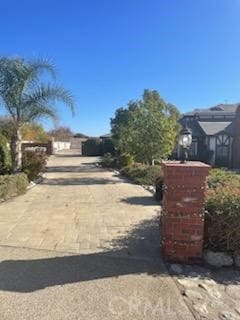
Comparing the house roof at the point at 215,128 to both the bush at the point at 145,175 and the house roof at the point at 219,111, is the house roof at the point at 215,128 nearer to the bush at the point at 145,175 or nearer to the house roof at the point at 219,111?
the house roof at the point at 219,111

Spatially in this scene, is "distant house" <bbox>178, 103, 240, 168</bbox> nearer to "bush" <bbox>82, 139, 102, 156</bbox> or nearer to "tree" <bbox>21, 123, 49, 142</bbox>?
"bush" <bbox>82, 139, 102, 156</bbox>

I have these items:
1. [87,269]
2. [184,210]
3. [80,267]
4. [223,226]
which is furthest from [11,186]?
[223,226]

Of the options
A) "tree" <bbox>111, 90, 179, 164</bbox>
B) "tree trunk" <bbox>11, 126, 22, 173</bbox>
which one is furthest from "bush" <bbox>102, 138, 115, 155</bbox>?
"tree trunk" <bbox>11, 126, 22, 173</bbox>

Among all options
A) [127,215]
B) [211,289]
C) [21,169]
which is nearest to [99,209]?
[127,215]

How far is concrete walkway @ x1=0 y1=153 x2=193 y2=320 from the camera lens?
3564mm

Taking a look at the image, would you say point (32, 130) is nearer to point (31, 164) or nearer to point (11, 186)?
point (31, 164)

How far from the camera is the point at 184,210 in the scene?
4.87 meters

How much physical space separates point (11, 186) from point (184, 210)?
23.9ft

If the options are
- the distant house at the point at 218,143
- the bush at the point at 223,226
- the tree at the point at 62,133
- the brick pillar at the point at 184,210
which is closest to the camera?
the brick pillar at the point at 184,210

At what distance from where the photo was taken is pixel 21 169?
560 inches

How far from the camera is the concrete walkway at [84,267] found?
3.56 metres

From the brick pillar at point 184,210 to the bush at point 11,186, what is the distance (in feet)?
20.7

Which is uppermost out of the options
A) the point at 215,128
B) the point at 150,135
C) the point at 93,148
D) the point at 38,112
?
the point at 215,128

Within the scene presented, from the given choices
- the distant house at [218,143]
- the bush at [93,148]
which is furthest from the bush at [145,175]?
the bush at [93,148]
